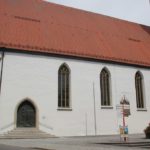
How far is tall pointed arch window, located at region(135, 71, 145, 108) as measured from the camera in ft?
83.4

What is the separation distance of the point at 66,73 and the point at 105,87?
368cm

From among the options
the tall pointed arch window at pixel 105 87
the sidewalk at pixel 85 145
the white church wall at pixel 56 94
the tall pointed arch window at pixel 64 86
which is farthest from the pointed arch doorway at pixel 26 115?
the tall pointed arch window at pixel 105 87

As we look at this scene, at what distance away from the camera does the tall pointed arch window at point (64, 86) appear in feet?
71.0

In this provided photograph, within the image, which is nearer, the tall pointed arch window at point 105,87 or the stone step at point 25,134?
the stone step at point 25,134

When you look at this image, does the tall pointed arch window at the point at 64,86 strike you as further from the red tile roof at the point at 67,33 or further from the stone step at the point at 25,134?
the stone step at the point at 25,134

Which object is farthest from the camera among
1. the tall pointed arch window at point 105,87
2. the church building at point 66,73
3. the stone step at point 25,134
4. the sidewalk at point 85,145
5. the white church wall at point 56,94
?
the tall pointed arch window at point 105,87

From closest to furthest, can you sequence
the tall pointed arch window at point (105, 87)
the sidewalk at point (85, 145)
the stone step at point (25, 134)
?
the sidewalk at point (85, 145), the stone step at point (25, 134), the tall pointed arch window at point (105, 87)

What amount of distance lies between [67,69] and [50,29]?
147 inches

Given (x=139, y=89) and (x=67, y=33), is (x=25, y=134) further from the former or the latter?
(x=139, y=89)

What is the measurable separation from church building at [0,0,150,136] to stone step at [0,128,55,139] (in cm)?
38

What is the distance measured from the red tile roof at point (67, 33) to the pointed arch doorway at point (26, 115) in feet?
12.9

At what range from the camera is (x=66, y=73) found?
22344 mm

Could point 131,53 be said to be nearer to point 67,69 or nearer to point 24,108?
point 67,69

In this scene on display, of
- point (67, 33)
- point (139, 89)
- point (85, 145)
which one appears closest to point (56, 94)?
point (67, 33)
